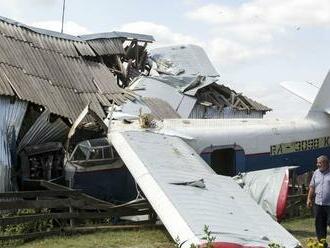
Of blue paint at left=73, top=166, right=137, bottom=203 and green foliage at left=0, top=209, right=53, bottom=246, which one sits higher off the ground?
blue paint at left=73, top=166, right=137, bottom=203

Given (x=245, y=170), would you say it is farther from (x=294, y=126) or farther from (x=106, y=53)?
(x=106, y=53)

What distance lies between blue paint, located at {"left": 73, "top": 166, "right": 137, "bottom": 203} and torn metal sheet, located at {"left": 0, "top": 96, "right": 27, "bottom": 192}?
1696 millimetres

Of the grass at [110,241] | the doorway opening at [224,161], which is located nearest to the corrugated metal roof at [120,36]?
the doorway opening at [224,161]

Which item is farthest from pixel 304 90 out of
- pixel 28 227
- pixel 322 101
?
pixel 28 227

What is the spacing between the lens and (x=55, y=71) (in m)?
17.1

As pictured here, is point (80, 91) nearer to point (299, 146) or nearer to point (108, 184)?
point (108, 184)

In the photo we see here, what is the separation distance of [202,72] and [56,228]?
44.0 ft

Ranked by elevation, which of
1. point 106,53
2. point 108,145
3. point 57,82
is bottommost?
point 108,145

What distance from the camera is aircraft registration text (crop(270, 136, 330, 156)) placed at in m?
14.2

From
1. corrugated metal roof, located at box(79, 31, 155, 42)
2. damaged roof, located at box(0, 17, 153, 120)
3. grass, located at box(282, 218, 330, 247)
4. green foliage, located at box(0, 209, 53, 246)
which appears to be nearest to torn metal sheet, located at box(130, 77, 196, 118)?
damaged roof, located at box(0, 17, 153, 120)

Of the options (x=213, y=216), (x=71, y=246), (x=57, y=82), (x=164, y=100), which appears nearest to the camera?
(x=213, y=216)

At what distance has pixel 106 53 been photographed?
2055 cm

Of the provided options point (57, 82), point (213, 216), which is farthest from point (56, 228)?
point (57, 82)

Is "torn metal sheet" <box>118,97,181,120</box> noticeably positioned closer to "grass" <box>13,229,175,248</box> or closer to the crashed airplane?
the crashed airplane
